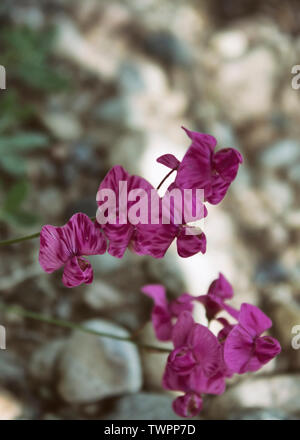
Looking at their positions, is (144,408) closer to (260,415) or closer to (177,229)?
(260,415)

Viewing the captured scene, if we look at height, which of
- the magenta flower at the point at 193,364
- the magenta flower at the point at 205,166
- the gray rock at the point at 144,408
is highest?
the magenta flower at the point at 205,166

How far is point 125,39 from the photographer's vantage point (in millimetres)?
1253

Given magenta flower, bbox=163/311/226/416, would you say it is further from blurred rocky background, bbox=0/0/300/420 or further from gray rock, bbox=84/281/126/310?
gray rock, bbox=84/281/126/310

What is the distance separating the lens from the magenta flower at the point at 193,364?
0.50 meters

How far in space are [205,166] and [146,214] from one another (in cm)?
6

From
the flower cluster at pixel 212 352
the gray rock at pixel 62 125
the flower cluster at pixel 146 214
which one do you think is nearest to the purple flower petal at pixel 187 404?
the flower cluster at pixel 212 352

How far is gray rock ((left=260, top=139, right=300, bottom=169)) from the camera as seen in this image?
1.14m

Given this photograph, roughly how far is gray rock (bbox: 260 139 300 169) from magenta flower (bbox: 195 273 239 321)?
2.03 feet

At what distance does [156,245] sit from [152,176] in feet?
1.88

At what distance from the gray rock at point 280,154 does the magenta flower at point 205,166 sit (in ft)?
2.32

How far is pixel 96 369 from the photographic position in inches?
29.2

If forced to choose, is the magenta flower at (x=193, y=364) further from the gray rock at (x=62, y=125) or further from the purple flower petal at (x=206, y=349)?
the gray rock at (x=62, y=125)

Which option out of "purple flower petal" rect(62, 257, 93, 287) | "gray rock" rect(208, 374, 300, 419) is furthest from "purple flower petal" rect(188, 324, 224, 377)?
"gray rock" rect(208, 374, 300, 419)
